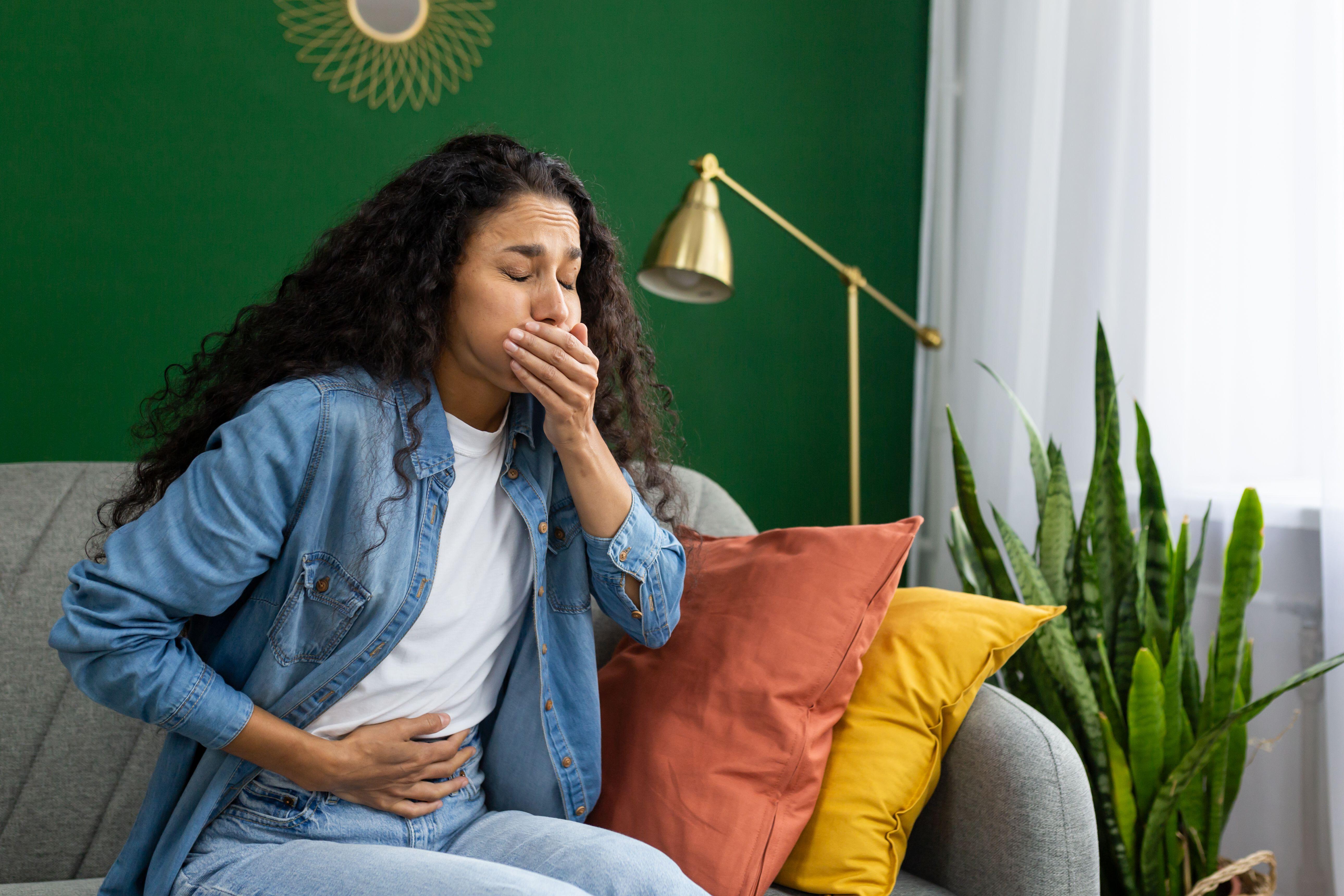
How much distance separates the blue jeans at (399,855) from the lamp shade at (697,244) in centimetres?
108

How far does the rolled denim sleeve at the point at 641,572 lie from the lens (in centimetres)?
112

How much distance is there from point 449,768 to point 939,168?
6.38ft

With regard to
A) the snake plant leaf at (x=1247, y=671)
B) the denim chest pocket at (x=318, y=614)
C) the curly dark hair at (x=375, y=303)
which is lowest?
the snake plant leaf at (x=1247, y=671)

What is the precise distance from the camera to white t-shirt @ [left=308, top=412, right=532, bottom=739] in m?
1.02

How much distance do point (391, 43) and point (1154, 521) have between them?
6.43 feet

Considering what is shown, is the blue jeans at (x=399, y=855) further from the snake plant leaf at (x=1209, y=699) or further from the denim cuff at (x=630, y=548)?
the snake plant leaf at (x=1209, y=699)

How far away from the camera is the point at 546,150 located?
94.0 inches

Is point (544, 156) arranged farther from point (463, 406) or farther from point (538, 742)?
point (538, 742)

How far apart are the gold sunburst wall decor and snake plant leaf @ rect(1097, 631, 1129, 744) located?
190 centimetres

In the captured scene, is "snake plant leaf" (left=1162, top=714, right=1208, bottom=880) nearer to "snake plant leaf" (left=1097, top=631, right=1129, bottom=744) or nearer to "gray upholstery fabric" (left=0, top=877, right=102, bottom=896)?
"snake plant leaf" (left=1097, top=631, right=1129, bottom=744)

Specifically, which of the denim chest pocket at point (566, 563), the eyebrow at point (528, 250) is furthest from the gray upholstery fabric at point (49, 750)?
the eyebrow at point (528, 250)

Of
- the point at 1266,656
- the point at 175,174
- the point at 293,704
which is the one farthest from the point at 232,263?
the point at 1266,656

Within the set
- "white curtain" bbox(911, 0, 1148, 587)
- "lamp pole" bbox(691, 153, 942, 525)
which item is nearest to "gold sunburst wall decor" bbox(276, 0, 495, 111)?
"lamp pole" bbox(691, 153, 942, 525)

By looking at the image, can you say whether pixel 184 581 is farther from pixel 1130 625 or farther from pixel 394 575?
pixel 1130 625
